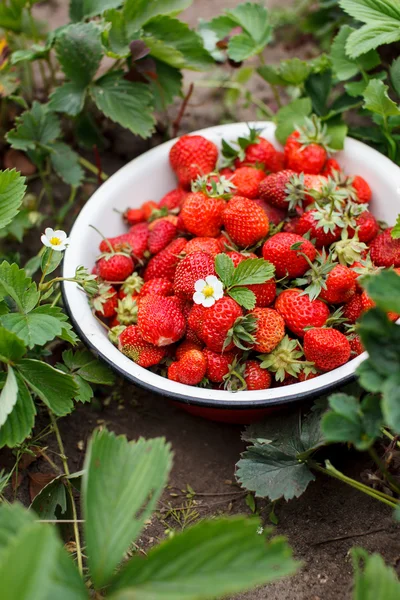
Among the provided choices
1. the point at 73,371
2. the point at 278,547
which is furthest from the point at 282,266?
the point at 278,547

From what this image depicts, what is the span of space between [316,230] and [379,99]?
1.12 ft

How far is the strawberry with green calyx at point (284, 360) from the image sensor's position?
1.22 metres

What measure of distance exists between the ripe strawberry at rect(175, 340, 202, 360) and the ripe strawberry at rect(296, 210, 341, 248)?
1.07ft

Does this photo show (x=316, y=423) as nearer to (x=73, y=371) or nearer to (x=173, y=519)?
(x=173, y=519)

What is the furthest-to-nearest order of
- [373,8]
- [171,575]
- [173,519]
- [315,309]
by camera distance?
1. [373,8]
2. [173,519]
3. [315,309]
4. [171,575]

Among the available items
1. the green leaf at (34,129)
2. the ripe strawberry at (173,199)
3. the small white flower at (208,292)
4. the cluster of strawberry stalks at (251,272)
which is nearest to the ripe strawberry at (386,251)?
the cluster of strawberry stalks at (251,272)

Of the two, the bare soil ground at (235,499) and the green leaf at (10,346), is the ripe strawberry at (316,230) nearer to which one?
the bare soil ground at (235,499)

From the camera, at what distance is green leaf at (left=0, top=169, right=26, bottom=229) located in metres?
1.26

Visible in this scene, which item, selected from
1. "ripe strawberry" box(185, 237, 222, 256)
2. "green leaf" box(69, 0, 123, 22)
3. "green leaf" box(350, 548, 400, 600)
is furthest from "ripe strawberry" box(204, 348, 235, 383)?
"green leaf" box(69, 0, 123, 22)

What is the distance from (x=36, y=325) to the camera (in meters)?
1.15

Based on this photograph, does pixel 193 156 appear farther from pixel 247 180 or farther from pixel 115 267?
pixel 115 267

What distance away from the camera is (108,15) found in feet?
5.02

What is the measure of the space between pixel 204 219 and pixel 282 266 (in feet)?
0.65

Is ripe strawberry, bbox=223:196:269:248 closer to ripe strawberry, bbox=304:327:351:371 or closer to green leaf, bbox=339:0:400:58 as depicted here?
ripe strawberry, bbox=304:327:351:371
